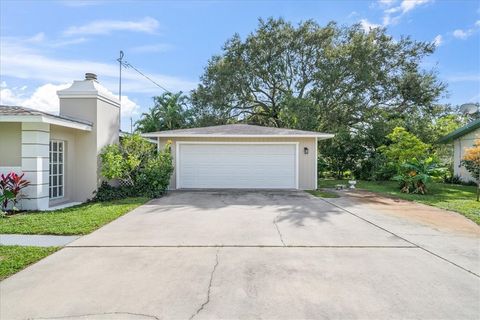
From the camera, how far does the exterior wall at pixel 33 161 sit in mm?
8086

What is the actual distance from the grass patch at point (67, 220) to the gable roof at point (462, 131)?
54.5 ft

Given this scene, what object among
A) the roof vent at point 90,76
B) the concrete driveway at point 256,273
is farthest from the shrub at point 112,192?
the roof vent at point 90,76

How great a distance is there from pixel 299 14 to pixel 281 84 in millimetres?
4876

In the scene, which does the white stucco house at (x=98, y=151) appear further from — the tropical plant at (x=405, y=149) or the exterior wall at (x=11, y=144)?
the tropical plant at (x=405, y=149)

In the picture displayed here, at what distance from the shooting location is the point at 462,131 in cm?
1609

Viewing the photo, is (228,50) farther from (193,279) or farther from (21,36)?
(193,279)

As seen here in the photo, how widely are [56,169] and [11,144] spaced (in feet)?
A: 4.99

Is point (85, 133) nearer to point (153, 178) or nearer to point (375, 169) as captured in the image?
point (153, 178)

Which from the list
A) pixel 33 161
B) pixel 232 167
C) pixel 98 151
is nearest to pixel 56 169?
pixel 98 151

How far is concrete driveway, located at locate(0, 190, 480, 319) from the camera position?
2.99 meters

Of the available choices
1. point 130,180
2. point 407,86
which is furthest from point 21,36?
point 407,86

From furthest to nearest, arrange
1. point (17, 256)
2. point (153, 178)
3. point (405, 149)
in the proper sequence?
point (405, 149) → point (153, 178) → point (17, 256)

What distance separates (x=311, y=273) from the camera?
153 inches

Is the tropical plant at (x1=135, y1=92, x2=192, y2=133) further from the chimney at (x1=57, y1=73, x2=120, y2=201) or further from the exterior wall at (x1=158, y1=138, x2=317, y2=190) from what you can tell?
the chimney at (x1=57, y1=73, x2=120, y2=201)
